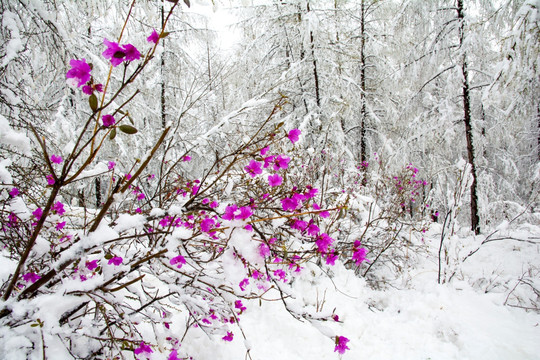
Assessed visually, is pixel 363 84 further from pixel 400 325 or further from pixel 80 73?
pixel 80 73

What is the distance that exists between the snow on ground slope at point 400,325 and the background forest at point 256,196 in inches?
0.9

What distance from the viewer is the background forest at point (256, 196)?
110 cm

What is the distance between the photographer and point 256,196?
3303mm

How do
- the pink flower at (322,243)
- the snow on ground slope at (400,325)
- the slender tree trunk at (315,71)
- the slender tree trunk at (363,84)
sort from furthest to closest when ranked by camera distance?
1. the slender tree trunk at (363,84)
2. the slender tree trunk at (315,71)
3. the snow on ground slope at (400,325)
4. the pink flower at (322,243)

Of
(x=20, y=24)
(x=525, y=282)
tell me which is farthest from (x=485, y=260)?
(x=20, y=24)

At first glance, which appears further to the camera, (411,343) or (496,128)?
(496,128)

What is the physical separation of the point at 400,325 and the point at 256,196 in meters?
2.04

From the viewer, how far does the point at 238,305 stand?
170 centimetres

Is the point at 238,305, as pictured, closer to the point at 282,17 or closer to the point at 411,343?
the point at 411,343

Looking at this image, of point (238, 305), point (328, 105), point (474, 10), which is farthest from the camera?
point (328, 105)

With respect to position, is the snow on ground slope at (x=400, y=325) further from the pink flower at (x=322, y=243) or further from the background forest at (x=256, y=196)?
the pink flower at (x=322, y=243)

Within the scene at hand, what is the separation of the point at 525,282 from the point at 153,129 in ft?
28.4

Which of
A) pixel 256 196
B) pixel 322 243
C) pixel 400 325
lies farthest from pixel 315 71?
pixel 322 243

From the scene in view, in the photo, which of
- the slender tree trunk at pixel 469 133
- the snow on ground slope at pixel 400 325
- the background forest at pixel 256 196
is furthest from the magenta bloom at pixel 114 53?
the slender tree trunk at pixel 469 133
